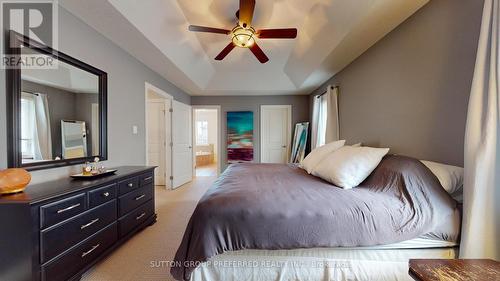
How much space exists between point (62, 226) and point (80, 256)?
1.10 ft

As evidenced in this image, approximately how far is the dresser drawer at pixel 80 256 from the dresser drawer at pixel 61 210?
267 mm

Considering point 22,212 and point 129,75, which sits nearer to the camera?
point 22,212

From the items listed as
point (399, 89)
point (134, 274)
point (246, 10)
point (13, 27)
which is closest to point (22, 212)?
point (134, 274)

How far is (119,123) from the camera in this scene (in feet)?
8.64

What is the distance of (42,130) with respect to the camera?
169 centimetres

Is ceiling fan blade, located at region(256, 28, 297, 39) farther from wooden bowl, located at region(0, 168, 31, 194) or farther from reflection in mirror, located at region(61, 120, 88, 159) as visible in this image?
wooden bowl, located at region(0, 168, 31, 194)

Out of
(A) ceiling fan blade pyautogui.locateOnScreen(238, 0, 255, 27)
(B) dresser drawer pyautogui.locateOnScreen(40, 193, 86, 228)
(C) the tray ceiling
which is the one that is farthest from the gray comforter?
(A) ceiling fan blade pyautogui.locateOnScreen(238, 0, 255, 27)

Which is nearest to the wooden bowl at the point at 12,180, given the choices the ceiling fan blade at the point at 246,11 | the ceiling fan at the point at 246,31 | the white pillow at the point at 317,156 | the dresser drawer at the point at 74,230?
the dresser drawer at the point at 74,230

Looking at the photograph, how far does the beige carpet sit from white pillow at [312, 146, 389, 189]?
162 centimetres

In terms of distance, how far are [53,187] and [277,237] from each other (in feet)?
5.48

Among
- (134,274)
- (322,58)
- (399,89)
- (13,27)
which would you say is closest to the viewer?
(13,27)

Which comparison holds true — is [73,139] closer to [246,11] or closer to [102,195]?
[102,195]

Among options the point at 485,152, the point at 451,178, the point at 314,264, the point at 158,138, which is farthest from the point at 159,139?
the point at 485,152

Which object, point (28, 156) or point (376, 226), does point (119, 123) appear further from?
point (376, 226)
